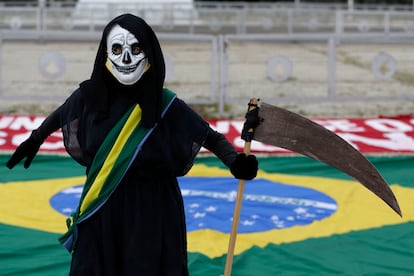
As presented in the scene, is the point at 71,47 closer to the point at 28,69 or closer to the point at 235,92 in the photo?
the point at 28,69

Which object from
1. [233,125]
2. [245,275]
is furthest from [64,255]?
[233,125]

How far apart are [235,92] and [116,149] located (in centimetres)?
1070

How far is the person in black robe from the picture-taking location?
10.8 feet

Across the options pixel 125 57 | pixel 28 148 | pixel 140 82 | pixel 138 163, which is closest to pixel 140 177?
pixel 138 163

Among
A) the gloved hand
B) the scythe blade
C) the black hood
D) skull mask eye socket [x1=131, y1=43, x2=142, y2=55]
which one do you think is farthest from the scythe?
the gloved hand

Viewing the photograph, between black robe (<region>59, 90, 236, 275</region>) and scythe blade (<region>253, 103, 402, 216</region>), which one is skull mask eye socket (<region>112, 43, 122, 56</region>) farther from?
scythe blade (<region>253, 103, 402, 216</region>)

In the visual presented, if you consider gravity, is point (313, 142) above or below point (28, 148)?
above

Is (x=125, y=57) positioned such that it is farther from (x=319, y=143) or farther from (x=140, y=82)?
(x=319, y=143)

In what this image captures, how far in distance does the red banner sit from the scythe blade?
193 inches

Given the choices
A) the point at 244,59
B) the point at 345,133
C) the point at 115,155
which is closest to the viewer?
the point at 115,155

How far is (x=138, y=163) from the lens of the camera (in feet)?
10.8

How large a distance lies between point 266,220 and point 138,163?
2.82m

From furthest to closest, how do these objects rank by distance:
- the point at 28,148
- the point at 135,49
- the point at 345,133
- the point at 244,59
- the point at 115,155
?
the point at 244,59 < the point at 345,133 < the point at 28,148 < the point at 135,49 < the point at 115,155

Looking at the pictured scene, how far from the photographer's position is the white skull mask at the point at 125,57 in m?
3.32
